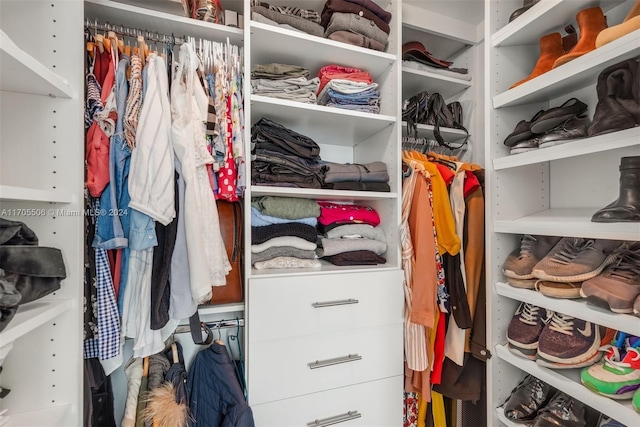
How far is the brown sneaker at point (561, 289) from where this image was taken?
2.95 ft

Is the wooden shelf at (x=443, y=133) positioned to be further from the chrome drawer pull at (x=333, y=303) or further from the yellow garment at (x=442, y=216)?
the chrome drawer pull at (x=333, y=303)

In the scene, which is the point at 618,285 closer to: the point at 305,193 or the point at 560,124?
the point at 560,124

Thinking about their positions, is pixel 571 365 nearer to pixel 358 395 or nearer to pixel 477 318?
pixel 477 318

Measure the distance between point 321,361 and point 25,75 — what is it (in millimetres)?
1159

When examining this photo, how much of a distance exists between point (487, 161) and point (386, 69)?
2.01 feet

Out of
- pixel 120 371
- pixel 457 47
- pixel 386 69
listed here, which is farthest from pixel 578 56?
pixel 120 371

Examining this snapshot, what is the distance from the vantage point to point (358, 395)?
1.13 m

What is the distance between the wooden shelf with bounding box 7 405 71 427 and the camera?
64cm

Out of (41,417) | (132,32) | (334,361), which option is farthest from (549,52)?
(41,417)

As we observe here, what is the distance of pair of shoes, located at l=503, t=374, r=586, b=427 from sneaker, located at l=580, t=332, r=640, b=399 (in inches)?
6.9

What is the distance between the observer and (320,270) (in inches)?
44.7

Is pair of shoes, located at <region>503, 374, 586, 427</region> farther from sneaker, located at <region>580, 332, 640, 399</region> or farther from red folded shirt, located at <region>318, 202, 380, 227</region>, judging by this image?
red folded shirt, located at <region>318, 202, 380, 227</region>

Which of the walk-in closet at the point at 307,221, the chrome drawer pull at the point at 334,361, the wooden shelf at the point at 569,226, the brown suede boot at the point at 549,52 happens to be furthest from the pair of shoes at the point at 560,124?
the chrome drawer pull at the point at 334,361

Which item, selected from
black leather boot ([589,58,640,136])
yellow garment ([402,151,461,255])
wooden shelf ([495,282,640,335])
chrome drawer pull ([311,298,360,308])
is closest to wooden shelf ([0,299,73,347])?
Answer: chrome drawer pull ([311,298,360,308])
